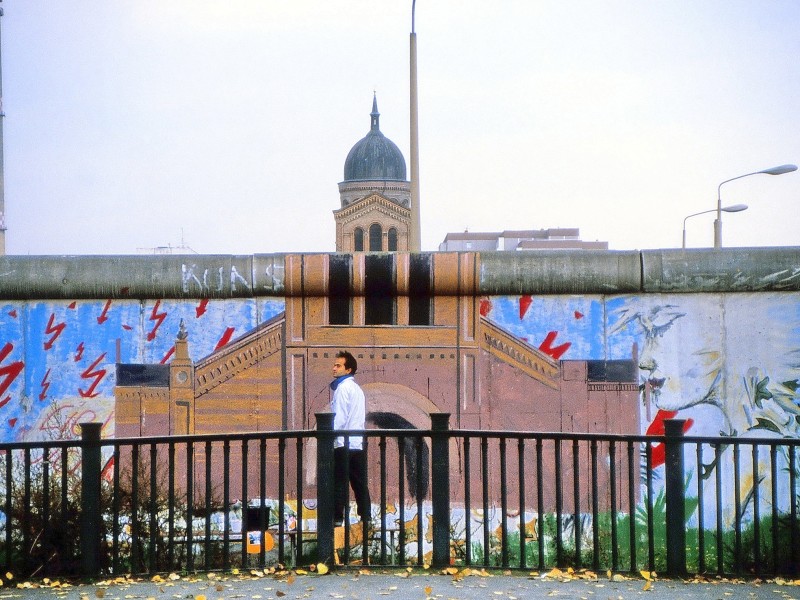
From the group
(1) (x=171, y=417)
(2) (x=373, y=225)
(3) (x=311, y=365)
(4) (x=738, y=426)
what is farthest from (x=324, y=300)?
(2) (x=373, y=225)

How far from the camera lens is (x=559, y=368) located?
30.9 feet

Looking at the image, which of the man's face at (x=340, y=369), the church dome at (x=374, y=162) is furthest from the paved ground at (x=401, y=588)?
the church dome at (x=374, y=162)

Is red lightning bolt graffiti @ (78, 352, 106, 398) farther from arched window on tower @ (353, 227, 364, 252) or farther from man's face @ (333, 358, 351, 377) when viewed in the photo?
arched window on tower @ (353, 227, 364, 252)

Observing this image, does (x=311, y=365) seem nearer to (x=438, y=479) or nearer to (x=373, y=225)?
(x=438, y=479)

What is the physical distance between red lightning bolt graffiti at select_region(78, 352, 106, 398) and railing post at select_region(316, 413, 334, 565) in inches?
123

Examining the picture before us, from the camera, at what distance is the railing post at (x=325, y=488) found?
23.3 feet

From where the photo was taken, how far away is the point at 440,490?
7.13 metres

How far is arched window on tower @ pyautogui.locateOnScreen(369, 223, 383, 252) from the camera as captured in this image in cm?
10931

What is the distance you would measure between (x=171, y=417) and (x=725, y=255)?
5.12 meters

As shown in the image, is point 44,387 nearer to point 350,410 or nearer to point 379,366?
point 350,410

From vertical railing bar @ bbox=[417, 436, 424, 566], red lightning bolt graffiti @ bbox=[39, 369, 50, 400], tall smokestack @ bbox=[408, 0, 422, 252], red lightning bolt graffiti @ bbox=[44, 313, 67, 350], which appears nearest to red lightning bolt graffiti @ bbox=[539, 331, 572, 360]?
vertical railing bar @ bbox=[417, 436, 424, 566]

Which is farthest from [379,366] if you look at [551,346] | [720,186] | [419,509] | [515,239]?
[515,239]

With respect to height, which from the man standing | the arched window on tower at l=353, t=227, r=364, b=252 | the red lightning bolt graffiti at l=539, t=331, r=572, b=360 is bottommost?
the man standing

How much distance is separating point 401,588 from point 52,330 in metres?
4.46
